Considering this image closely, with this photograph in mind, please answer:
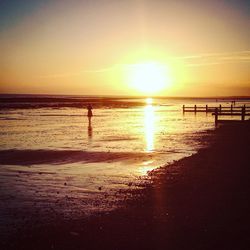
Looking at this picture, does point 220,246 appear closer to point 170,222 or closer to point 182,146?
point 170,222

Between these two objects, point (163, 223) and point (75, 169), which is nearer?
point (163, 223)

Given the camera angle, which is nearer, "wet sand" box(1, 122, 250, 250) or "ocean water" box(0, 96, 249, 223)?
"wet sand" box(1, 122, 250, 250)

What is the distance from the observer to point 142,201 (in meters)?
9.84

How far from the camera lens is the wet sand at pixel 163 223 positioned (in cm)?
707

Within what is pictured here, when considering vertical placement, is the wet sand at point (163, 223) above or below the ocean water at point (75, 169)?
above

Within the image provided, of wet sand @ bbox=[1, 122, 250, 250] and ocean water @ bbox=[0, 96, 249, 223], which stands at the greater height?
wet sand @ bbox=[1, 122, 250, 250]

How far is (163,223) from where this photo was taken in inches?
320

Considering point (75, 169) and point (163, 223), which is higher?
point (163, 223)

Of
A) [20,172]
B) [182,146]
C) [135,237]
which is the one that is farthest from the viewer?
[182,146]

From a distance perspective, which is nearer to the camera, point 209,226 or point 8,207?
point 209,226

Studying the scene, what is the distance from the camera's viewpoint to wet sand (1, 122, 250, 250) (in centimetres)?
707

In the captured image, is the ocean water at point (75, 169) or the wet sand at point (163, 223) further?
the ocean water at point (75, 169)

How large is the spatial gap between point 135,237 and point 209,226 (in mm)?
1662

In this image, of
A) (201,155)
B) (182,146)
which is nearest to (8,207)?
(201,155)
